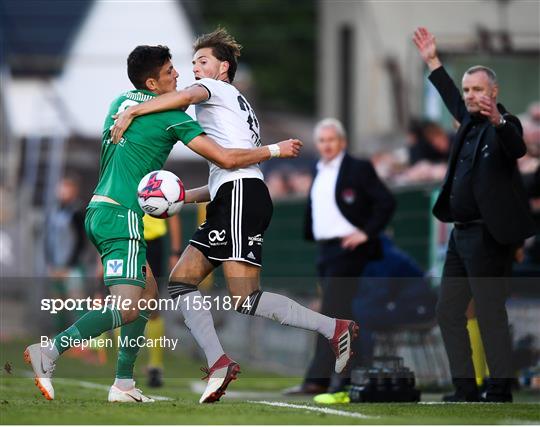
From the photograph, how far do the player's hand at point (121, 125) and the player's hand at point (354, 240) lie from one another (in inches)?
141

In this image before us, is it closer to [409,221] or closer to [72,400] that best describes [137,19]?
[409,221]

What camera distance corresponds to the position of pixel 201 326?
8.82 meters

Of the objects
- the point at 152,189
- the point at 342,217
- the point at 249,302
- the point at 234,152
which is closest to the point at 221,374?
the point at 249,302

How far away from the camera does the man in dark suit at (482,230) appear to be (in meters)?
9.85

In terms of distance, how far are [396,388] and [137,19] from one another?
65.5 feet

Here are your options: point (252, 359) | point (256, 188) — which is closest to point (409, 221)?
point (252, 359)

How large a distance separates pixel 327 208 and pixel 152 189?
145 inches

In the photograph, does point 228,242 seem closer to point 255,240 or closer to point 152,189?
point 255,240

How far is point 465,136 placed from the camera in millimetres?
10203

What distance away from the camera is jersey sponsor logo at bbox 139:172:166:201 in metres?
8.57

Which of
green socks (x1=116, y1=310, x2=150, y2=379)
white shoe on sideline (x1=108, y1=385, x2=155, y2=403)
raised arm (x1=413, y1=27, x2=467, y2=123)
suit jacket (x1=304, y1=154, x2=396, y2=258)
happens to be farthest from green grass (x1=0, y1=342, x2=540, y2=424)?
raised arm (x1=413, y1=27, x2=467, y2=123)

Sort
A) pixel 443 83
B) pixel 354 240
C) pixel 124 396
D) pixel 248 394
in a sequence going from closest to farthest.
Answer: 1. pixel 124 396
2. pixel 443 83
3. pixel 248 394
4. pixel 354 240

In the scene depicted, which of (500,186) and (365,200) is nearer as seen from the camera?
(500,186)

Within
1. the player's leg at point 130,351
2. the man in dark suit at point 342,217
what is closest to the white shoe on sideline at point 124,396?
the player's leg at point 130,351
